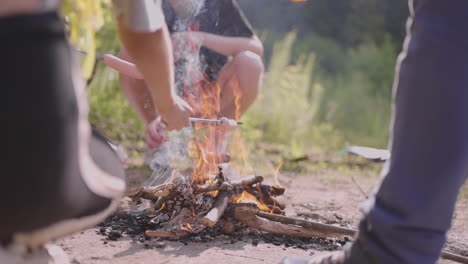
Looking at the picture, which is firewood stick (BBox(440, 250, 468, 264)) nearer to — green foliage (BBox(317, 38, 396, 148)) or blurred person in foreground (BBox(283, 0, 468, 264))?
blurred person in foreground (BBox(283, 0, 468, 264))

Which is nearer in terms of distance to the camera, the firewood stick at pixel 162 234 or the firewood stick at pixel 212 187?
the firewood stick at pixel 162 234

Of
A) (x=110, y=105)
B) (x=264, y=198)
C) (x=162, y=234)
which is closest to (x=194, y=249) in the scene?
(x=162, y=234)

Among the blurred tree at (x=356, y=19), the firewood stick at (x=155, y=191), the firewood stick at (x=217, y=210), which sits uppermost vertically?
the blurred tree at (x=356, y=19)

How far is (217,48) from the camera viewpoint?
4.04m

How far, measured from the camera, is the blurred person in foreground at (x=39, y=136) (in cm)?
102

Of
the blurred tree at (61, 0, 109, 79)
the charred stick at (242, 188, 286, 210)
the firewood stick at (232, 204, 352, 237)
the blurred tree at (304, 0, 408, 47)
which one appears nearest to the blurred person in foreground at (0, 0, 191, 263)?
the blurred tree at (61, 0, 109, 79)

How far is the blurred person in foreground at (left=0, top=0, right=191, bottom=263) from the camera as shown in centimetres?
102

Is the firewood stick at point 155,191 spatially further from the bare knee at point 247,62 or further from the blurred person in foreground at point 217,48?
the bare knee at point 247,62

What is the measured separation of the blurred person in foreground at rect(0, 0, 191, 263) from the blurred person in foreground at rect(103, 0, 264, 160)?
2.51 meters

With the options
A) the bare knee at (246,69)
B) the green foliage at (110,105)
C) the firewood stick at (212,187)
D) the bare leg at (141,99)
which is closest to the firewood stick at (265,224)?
the firewood stick at (212,187)

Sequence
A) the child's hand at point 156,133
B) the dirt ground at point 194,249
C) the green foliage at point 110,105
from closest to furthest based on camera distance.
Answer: the dirt ground at point 194,249
the child's hand at point 156,133
the green foliage at point 110,105

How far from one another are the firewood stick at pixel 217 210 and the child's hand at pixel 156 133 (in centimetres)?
121

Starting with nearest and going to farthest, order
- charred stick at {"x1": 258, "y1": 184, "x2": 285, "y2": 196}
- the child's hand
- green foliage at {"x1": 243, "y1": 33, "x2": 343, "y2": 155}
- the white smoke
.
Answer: charred stick at {"x1": 258, "y1": 184, "x2": 285, "y2": 196} < the child's hand < the white smoke < green foliage at {"x1": 243, "y1": 33, "x2": 343, "y2": 155}

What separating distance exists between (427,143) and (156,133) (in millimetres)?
2520
